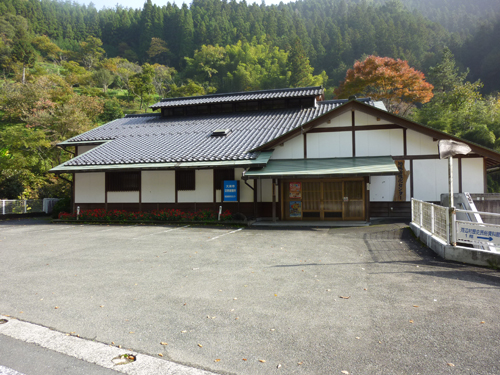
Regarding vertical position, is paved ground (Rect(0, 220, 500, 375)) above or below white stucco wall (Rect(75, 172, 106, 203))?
below

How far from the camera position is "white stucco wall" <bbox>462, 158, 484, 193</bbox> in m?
12.4

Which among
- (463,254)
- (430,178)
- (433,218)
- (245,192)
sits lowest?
(463,254)

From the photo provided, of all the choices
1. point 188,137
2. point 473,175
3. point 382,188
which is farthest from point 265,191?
point 473,175

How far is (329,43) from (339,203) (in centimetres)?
4972

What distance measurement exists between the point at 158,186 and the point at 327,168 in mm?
7900

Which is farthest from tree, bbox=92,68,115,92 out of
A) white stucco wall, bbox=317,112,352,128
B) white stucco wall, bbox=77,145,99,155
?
white stucco wall, bbox=317,112,352,128

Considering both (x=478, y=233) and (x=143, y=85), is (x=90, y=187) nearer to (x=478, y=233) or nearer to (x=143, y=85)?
(x=478, y=233)

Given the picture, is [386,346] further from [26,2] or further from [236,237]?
[26,2]

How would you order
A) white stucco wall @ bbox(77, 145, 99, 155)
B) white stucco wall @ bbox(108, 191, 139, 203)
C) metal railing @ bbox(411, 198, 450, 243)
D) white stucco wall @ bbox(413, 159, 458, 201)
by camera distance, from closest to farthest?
metal railing @ bbox(411, 198, 450, 243)
white stucco wall @ bbox(413, 159, 458, 201)
white stucco wall @ bbox(108, 191, 139, 203)
white stucco wall @ bbox(77, 145, 99, 155)

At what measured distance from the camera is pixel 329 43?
2174 inches

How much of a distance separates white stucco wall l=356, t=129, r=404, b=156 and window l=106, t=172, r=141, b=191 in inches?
403

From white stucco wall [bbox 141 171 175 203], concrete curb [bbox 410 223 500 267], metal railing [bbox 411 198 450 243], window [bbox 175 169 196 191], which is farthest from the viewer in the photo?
white stucco wall [bbox 141 171 175 203]

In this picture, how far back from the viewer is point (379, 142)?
1332 centimetres

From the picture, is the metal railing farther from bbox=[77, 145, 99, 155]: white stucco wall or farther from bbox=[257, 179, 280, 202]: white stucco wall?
bbox=[77, 145, 99, 155]: white stucco wall
